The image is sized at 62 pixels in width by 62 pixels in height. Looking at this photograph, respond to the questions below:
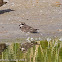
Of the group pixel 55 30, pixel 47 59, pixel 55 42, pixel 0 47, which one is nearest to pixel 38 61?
pixel 47 59

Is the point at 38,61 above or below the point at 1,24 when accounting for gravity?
above

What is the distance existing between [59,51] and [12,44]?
1945 mm

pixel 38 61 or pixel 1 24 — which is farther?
pixel 1 24

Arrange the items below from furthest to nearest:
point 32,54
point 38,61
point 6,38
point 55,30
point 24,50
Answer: point 55,30 → point 6,38 → point 24,50 → point 32,54 → point 38,61

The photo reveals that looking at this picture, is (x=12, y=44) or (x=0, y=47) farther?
(x=12, y=44)

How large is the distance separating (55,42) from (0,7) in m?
6.11

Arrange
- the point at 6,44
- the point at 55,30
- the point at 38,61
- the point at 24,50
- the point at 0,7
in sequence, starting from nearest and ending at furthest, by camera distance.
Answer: the point at 38,61, the point at 24,50, the point at 6,44, the point at 55,30, the point at 0,7

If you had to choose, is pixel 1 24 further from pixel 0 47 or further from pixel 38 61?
pixel 38 61

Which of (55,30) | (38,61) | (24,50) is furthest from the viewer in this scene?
(55,30)

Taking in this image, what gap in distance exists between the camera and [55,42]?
11.7 m

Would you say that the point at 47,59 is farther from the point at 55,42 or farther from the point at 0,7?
the point at 0,7

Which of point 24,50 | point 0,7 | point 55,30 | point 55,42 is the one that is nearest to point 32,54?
point 24,50

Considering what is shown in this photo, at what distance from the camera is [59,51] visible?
32.6 feet

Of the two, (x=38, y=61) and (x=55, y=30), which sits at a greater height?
(x=38, y=61)
